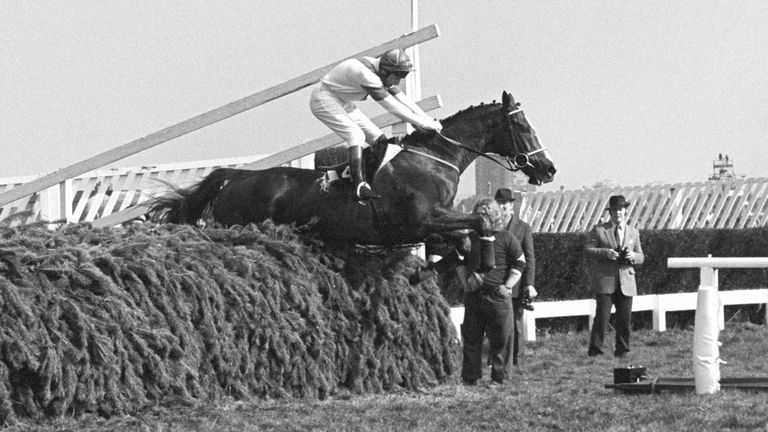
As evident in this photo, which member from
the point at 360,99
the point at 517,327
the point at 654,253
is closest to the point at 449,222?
→ the point at 360,99

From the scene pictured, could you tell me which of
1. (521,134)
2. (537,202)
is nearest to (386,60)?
(521,134)

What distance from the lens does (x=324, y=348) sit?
9.46 meters

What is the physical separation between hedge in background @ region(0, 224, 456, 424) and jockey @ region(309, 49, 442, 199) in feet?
2.81

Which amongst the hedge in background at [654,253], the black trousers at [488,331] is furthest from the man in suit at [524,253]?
the hedge in background at [654,253]

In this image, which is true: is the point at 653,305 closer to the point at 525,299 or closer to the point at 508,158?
the point at 525,299

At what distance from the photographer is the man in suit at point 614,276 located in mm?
13000

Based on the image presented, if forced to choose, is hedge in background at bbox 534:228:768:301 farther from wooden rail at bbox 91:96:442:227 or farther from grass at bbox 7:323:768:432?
grass at bbox 7:323:768:432

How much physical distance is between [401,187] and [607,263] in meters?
3.69

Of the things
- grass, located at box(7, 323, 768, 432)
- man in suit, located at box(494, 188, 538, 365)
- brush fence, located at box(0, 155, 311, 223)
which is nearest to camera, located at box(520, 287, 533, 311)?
man in suit, located at box(494, 188, 538, 365)

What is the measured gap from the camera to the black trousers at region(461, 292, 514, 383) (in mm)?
10266

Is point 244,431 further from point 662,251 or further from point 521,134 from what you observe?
point 662,251

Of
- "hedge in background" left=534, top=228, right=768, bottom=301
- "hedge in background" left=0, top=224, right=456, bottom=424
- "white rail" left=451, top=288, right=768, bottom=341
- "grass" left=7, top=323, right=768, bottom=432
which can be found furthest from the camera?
"hedge in background" left=534, top=228, right=768, bottom=301

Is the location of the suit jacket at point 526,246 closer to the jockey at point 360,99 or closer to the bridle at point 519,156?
the bridle at point 519,156

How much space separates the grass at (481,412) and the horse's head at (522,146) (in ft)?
5.76
